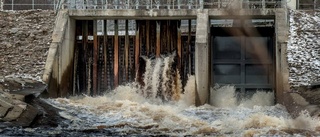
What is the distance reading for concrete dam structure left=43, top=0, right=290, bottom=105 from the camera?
19.9m

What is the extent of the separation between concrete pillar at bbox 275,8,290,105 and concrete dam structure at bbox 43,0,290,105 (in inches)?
1.8

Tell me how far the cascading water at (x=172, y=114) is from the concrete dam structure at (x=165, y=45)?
65 cm

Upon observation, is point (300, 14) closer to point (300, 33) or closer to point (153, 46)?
point (300, 33)

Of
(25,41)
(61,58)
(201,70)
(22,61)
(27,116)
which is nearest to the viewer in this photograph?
(27,116)

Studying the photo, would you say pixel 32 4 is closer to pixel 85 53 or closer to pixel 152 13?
pixel 85 53

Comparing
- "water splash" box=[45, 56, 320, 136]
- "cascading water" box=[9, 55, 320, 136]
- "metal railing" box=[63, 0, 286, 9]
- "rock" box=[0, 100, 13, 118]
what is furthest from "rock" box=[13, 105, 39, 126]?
"metal railing" box=[63, 0, 286, 9]

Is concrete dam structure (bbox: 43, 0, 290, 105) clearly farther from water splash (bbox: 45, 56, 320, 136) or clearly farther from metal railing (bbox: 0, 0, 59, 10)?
metal railing (bbox: 0, 0, 59, 10)

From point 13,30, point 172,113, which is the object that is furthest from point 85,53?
point 172,113

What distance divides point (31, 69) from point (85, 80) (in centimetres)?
323

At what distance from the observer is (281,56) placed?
60.1 feet

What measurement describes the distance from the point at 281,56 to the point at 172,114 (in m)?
6.01

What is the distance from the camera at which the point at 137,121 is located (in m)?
13.3

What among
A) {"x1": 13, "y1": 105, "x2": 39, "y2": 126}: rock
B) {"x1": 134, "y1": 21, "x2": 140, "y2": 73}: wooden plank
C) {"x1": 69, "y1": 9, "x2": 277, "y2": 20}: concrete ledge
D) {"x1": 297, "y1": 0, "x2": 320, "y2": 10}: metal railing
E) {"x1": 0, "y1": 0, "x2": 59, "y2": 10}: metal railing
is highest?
{"x1": 0, "y1": 0, "x2": 59, "y2": 10}: metal railing

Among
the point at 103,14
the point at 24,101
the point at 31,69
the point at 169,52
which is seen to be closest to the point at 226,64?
the point at 169,52
